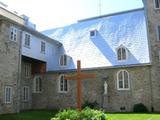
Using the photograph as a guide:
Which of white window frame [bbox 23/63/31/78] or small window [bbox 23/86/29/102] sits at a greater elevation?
white window frame [bbox 23/63/31/78]

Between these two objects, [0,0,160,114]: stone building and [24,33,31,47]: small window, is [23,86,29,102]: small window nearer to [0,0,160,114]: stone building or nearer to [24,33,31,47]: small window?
[0,0,160,114]: stone building

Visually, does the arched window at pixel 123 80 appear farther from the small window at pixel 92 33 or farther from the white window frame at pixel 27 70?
the white window frame at pixel 27 70

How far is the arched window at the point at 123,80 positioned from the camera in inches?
1067

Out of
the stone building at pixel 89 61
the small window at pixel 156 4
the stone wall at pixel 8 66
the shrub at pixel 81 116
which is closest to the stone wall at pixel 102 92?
the stone building at pixel 89 61

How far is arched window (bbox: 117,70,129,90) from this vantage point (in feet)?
88.9

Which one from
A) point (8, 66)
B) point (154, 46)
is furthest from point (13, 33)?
point (154, 46)

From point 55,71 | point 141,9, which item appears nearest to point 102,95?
point 55,71

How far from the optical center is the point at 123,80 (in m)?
27.2

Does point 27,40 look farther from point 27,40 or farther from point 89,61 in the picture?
point 89,61

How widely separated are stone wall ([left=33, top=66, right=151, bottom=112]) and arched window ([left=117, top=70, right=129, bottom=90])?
31cm

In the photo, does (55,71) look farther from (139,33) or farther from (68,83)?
(139,33)

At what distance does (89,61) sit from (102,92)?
3865 mm

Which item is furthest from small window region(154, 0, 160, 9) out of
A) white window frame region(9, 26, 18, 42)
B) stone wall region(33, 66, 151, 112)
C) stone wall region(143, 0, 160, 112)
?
white window frame region(9, 26, 18, 42)

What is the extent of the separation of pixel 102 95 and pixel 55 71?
660 cm
